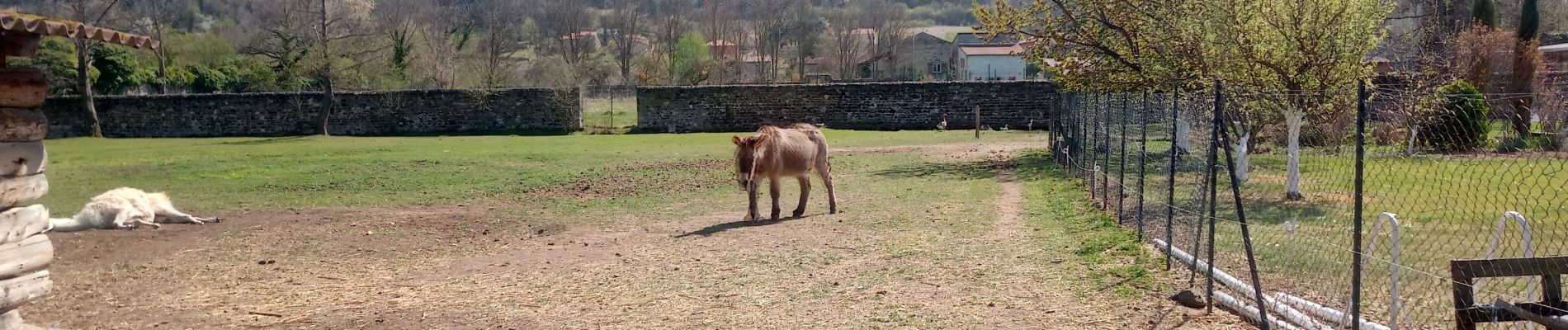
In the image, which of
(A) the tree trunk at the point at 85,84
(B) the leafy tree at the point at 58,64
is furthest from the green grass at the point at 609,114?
(B) the leafy tree at the point at 58,64

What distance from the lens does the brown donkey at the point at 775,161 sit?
37.0ft

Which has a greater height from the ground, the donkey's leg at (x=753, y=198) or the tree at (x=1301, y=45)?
the tree at (x=1301, y=45)

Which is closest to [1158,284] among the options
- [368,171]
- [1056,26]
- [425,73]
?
[1056,26]

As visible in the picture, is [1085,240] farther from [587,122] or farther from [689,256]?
[587,122]

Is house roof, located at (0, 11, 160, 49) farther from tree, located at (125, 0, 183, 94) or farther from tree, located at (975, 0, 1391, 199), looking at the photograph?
tree, located at (125, 0, 183, 94)

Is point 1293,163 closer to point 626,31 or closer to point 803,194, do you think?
point 803,194

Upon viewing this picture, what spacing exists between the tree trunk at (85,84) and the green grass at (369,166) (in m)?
3.57

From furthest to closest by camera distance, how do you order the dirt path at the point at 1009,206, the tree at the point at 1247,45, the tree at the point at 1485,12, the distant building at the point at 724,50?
the distant building at the point at 724,50
the tree at the point at 1485,12
the tree at the point at 1247,45
the dirt path at the point at 1009,206

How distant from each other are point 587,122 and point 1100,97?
2600 cm

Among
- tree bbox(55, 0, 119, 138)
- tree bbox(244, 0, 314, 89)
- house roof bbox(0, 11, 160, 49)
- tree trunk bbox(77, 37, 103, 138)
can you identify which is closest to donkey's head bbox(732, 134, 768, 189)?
house roof bbox(0, 11, 160, 49)

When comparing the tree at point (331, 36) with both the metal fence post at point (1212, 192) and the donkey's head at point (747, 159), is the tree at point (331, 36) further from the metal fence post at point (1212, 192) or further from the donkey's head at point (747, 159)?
the metal fence post at point (1212, 192)

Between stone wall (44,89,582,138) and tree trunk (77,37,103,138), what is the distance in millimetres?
459

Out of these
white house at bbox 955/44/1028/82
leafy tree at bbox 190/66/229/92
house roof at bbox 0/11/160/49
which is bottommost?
house roof at bbox 0/11/160/49

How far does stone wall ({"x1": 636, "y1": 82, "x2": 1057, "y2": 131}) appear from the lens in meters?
36.3
